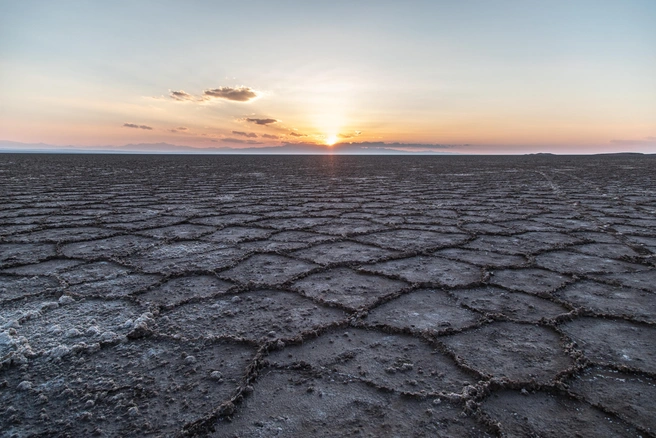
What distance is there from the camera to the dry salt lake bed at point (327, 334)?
2.69ft

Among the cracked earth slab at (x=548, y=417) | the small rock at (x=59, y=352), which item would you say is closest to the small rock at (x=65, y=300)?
the small rock at (x=59, y=352)

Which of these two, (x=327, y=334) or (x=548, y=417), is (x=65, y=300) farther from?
(x=548, y=417)

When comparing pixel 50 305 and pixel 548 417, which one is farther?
pixel 50 305

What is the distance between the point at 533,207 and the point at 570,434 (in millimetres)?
3536

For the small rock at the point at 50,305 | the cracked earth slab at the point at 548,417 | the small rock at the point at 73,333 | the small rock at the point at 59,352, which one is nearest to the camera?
the cracked earth slab at the point at 548,417

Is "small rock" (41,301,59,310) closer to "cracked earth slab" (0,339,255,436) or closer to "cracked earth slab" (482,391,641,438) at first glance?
"cracked earth slab" (0,339,255,436)

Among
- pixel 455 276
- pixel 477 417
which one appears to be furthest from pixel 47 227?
pixel 477 417

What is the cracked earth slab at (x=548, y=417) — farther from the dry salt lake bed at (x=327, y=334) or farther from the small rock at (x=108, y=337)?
the small rock at (x=108, y=337)

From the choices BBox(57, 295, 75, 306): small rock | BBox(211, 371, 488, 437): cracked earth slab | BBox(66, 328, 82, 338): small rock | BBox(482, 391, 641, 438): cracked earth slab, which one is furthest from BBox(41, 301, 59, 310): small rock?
BBox(482, 391, 641, 438): cracked earth slab

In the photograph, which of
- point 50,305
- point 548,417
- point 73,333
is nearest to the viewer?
point 548,417

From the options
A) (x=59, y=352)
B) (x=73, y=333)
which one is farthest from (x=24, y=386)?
(x=73, y=333)

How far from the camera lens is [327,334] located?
1171 mm

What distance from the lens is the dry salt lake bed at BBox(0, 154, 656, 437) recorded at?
820 mm

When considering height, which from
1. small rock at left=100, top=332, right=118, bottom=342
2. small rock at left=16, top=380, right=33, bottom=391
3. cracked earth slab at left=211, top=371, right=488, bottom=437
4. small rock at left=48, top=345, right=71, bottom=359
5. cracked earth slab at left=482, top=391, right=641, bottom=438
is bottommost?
cracked earth slab at left=211, top=371, right=488, bottom=437
